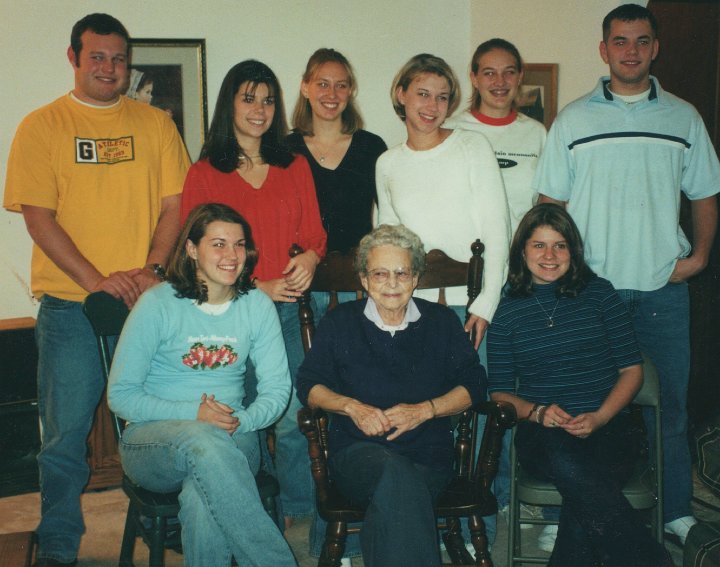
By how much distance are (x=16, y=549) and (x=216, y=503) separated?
52cm

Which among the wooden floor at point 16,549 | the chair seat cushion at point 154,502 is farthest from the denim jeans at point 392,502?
the wooden floor at point 16,549

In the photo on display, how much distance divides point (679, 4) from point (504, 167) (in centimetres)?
132

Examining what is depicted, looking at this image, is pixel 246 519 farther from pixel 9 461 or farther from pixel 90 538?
pixel 9 461

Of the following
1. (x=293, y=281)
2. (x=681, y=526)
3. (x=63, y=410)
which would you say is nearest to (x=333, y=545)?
(x=293, y=281)

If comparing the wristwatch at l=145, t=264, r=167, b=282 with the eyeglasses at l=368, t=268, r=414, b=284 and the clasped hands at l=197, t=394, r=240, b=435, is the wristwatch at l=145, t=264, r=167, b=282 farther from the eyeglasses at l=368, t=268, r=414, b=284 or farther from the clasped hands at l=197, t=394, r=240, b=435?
the eyeglasses at l=368, t=268, r=414, b=284

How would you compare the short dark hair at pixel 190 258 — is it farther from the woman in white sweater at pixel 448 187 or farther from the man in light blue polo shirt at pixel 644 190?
the man in light blue polo shirt at pixel 644 190

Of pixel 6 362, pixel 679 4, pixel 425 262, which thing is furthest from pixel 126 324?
pixel 679 4

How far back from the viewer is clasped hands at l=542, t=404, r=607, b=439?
2371 mm

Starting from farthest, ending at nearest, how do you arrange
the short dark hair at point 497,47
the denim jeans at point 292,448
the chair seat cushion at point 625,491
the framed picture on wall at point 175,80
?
1. the framed picture on wall at point 175,80
2. the short dark hair at point 497,47
3. the denim jeans at point 292,448
4. the chair seat cushion at point 625,491

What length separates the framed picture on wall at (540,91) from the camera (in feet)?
12.8

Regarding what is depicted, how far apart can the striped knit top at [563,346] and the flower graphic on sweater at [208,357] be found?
0.87 metres

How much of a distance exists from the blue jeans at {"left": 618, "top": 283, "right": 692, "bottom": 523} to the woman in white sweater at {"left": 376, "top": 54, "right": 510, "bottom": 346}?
22.4 inches

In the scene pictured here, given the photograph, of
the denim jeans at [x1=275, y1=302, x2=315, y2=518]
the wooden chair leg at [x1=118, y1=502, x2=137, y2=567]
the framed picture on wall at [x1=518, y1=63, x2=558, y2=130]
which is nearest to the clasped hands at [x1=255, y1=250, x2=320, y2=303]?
the denim jeans at [x1=275, y1=302, x2=315, y2=518]

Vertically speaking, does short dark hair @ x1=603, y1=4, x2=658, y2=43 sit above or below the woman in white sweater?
above
